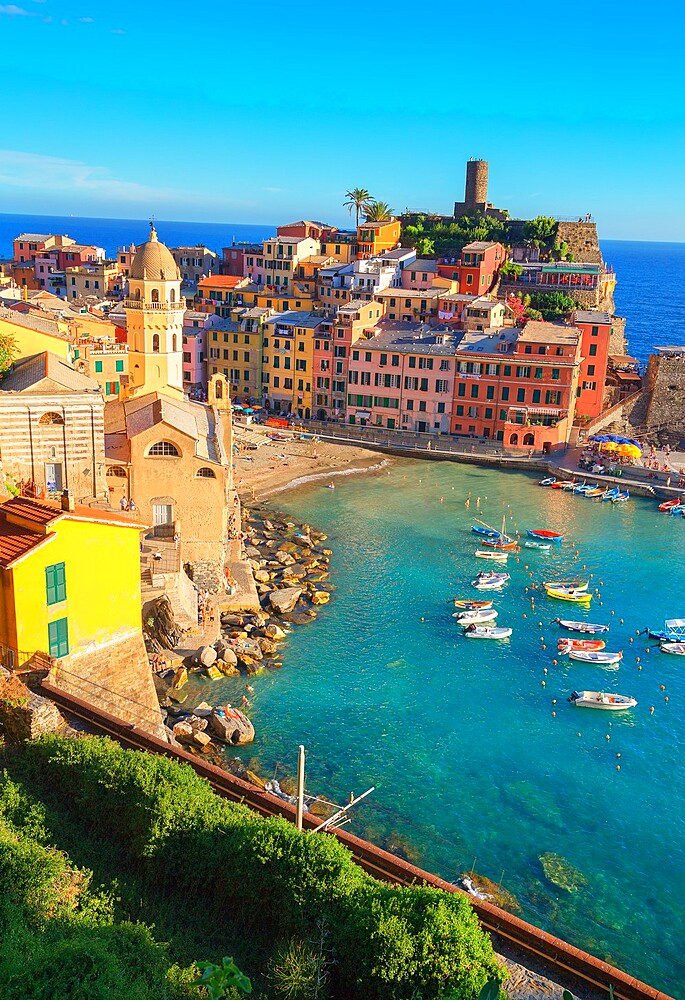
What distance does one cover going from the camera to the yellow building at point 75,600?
21.2 metres

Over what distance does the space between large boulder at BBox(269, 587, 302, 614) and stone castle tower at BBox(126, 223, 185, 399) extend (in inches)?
529

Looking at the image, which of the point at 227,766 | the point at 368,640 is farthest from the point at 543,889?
the point at 368,640

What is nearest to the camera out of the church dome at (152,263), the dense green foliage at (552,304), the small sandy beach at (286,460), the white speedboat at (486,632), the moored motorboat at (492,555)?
the white speedboat at (486,632)

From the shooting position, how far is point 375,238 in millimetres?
86688

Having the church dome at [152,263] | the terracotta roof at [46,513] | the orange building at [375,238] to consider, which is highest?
the orange building at [375,238]

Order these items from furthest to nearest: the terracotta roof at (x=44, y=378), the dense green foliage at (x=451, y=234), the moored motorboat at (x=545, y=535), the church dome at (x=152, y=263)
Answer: the dense green foliage at (x=451, y=234)
the moored motorboat at (x=545, y=535)
the church dome at (x=152, y=263)
the terracotta roof at (x=44, y=378)

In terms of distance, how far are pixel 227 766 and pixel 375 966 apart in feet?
49.4

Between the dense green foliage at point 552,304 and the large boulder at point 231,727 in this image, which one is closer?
the large boulder at point 231,727

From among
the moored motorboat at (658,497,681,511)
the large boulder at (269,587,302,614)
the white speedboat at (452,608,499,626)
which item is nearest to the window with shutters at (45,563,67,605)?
the large boulder at (269,587,302,614)

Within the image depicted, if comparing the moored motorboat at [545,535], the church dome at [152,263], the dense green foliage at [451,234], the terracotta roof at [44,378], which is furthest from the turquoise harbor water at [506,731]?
the dense green foliage at [451,234]

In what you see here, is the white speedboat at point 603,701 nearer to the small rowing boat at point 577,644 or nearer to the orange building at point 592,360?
the small rowing boat at point 577,644

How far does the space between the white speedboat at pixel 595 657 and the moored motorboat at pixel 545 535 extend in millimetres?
13598

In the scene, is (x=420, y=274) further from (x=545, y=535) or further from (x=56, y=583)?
(x=56, y=583)

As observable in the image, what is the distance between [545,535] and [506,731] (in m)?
20.9
